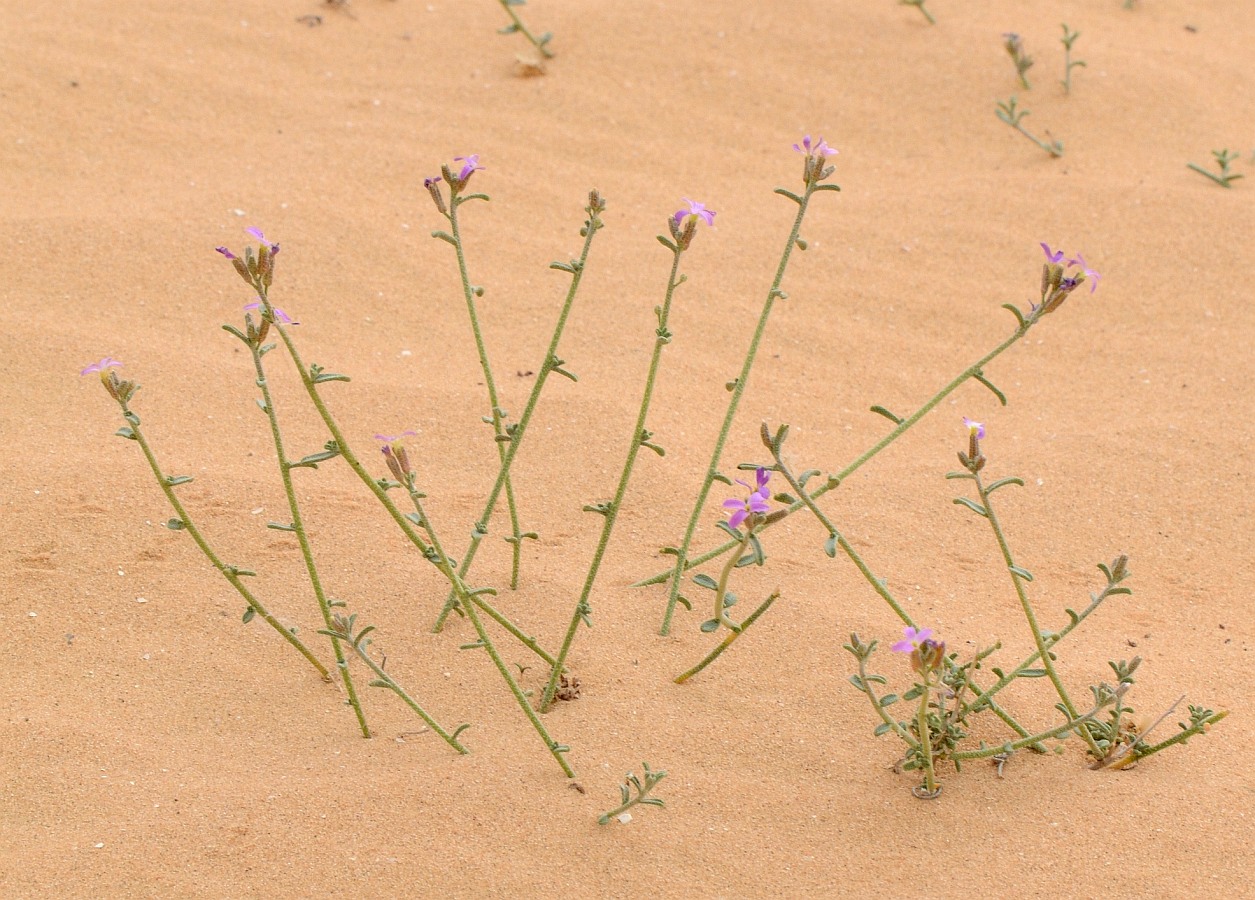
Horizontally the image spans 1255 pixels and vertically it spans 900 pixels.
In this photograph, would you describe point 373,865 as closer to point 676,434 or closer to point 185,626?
point 185,626

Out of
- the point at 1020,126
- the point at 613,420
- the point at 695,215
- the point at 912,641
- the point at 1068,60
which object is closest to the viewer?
the point at 912,641

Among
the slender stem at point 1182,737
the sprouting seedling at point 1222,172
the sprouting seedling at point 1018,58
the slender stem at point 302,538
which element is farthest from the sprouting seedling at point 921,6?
the slender stem at point 302,538

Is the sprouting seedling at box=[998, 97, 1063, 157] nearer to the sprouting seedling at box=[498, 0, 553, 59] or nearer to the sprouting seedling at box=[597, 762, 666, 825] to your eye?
the sprouting seedling at box=[498, 0, 553, 59]

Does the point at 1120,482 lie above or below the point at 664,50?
below

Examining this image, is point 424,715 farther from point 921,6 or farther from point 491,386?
point 921,6

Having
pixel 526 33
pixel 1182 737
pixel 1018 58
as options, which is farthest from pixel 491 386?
pixel 1018 58

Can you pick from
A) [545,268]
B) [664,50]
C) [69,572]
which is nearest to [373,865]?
[69,572]
